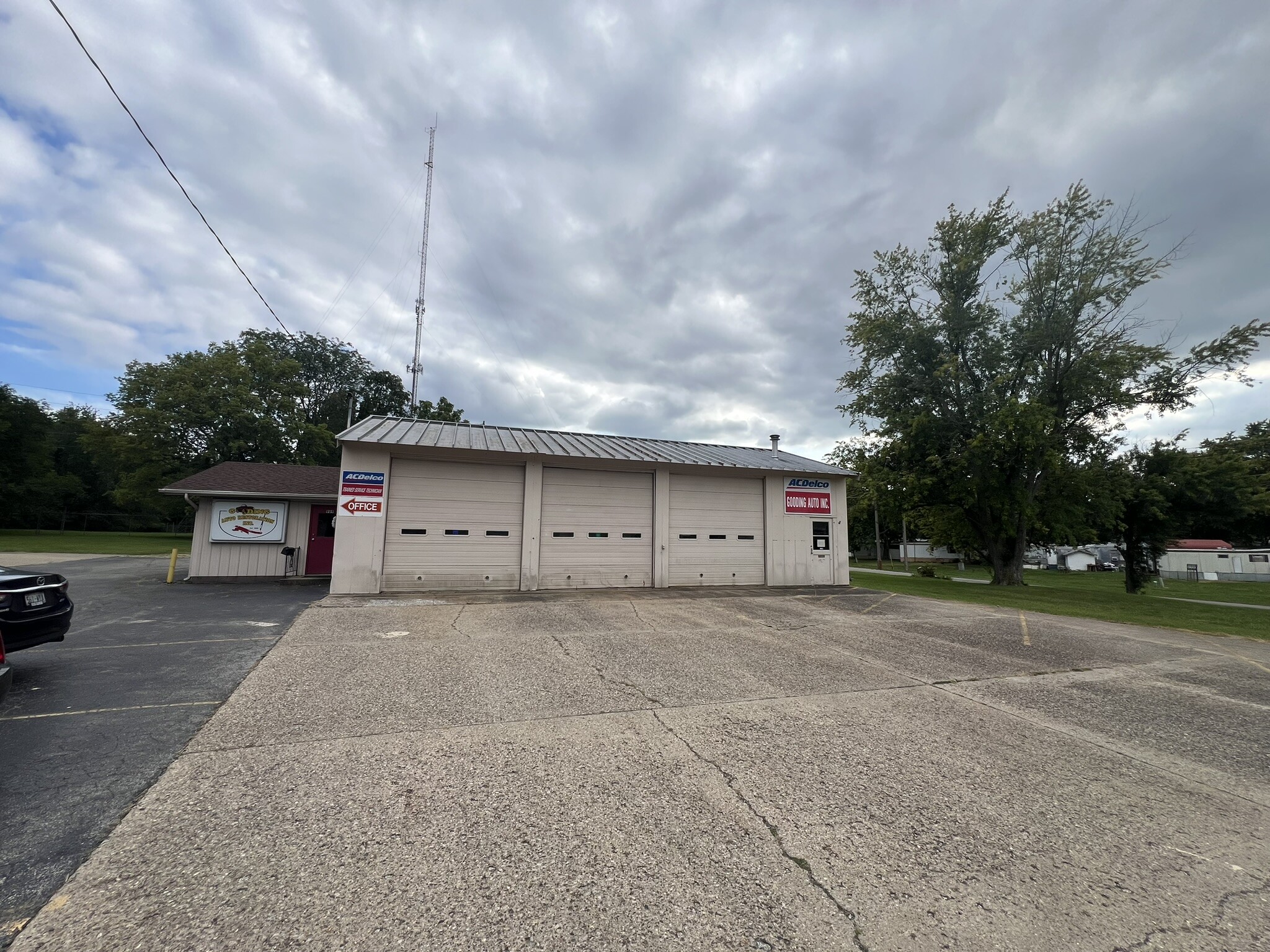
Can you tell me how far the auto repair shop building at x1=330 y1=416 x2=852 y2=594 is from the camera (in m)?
12.1

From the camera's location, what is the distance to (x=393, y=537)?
1223cm

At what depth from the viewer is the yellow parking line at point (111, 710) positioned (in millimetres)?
4125

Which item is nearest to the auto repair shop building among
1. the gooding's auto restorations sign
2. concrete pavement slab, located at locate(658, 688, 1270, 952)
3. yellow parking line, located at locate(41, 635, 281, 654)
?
the gooding's auto restorations sign

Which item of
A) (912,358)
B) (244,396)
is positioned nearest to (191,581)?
(244,396)

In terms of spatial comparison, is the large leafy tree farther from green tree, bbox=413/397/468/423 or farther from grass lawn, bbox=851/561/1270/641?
green tree, bbox=413/397/468/423

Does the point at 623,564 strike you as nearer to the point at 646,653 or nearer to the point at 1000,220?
the point at 646,653

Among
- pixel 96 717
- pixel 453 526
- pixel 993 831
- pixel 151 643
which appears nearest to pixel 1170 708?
pixel 993 831

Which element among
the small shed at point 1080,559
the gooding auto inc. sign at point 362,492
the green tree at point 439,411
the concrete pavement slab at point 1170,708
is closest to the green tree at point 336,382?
the green tree at point 439,411

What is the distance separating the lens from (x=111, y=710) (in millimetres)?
4355

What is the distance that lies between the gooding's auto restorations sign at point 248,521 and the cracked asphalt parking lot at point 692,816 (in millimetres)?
11287

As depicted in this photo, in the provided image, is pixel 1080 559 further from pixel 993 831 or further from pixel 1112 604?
pixel 993 831

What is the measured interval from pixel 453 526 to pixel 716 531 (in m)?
7.15

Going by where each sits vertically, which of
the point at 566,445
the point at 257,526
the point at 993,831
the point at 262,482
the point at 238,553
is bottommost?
the point at 993,831

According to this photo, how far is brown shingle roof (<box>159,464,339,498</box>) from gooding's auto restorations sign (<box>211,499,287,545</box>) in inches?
18.0
